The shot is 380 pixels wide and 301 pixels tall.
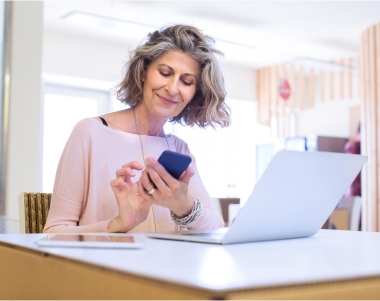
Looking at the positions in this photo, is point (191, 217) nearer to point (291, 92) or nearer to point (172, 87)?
point (172, 87)

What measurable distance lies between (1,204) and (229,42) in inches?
157

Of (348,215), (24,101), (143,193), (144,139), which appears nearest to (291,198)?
(143,193)

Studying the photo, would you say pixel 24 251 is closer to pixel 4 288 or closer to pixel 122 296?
pixel 4 288

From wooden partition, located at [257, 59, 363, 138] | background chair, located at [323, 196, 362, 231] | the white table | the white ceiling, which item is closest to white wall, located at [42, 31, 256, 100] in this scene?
the white ceiling

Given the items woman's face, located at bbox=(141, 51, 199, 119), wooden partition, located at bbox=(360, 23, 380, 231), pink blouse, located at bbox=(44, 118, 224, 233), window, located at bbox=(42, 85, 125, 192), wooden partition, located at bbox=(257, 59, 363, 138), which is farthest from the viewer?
wooden partition, located at bbox=(257, 59, 363, 138)

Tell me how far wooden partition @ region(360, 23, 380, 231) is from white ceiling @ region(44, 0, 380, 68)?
2.10 ft

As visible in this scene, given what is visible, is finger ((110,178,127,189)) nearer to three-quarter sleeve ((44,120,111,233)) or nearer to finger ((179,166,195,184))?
finger ((179,166,195,184))

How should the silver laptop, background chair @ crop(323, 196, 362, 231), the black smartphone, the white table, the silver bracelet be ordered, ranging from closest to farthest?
the white table, the silver laptop, the black smartphone, the silver bracelet, background chair @ crop(323, 196, 362, 231)

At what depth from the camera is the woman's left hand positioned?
3.12 ft

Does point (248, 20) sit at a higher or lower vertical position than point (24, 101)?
higher

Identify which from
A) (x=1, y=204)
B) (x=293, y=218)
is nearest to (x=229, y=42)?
(x=1, y=204)

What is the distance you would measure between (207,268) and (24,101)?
296cm

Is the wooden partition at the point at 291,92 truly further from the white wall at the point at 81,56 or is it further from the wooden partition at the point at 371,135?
the wooden partition at the point at 371,135

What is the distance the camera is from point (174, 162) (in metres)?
0.92
